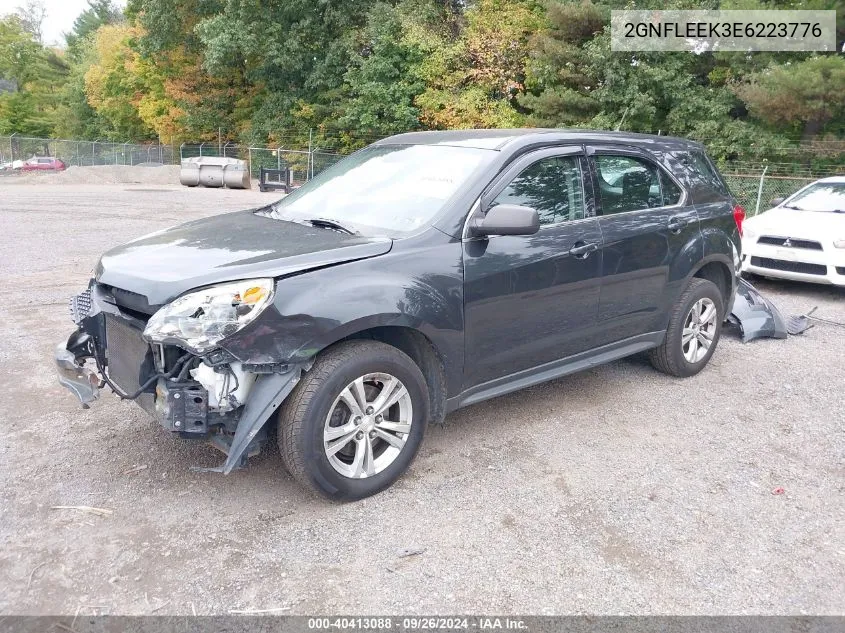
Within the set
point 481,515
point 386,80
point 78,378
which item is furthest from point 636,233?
point 386,80

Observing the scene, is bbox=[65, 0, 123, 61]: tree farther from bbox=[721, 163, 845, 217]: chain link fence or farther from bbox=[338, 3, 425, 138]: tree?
bbox=[721, 163, 845, 217]: chain link fence

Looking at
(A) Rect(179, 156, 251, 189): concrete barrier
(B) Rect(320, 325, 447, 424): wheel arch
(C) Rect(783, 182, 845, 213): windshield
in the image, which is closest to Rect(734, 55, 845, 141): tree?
(C) Rect(783, 182, 845, 213): windshield

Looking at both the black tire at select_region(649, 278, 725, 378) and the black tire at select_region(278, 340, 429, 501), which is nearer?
the black tire at select_region(278, 340, 429, 501)

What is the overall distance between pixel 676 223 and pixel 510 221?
1.92m

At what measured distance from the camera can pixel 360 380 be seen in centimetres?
326

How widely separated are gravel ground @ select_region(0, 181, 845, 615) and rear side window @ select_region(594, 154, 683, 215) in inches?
53.8

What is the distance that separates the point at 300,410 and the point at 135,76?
51789 millimetres

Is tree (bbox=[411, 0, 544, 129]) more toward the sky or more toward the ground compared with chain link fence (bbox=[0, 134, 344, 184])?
more toward the sky

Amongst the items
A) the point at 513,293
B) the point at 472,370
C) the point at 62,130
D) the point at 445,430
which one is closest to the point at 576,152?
the point at 513,293

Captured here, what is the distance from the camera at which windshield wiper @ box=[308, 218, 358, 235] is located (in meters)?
3.78

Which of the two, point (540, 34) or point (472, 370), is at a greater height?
point (540, 34)

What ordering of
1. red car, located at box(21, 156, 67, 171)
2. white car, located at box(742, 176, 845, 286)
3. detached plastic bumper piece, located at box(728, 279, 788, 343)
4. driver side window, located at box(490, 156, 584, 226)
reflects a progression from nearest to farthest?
driver side window, located at box(490, 156, 584, 226), detached plastic bumper piece, located at box(728, 279, 788, 343), white car, located at box(742, 176, 845, 286), red car, located at box(21, 156, 67, 171)

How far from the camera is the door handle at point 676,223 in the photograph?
191 inches

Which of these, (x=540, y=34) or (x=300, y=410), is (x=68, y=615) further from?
(x=540, y=34)
